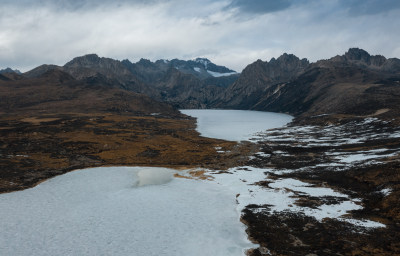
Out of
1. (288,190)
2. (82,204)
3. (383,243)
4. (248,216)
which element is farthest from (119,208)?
(383,243)

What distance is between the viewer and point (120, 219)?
32500 millimetres

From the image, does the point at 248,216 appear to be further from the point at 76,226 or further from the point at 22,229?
the point at 22,229

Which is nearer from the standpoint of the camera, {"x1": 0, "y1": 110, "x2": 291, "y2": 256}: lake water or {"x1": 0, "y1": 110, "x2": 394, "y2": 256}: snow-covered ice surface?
{"x1": 0, "y1": 110, "x2": 291, "y2": 256}: lake water

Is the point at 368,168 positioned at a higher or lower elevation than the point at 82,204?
higher

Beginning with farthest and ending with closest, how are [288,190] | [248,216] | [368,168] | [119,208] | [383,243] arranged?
[368,168] < [288,190] < [119,208] < [248,216] < [383,243]

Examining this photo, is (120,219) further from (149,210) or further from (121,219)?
(149,210)

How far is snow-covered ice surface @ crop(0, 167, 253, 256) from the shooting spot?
26172 mm

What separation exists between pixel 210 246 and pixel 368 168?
34.5m

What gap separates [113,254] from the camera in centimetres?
2492

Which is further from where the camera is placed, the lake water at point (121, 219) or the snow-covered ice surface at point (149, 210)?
the snow-covered ice surface at point (149, 210)

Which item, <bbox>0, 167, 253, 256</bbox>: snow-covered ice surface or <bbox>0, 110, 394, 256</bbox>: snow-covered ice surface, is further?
<bbox>0, 110, 394, 256</bbox>: snow-covered ice surface

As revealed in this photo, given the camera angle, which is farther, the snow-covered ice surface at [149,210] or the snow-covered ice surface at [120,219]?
the snow-covered ice surface at [149,210]

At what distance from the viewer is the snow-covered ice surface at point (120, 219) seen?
26.2 meters

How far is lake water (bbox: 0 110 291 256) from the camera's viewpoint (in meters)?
Result: 26.2
